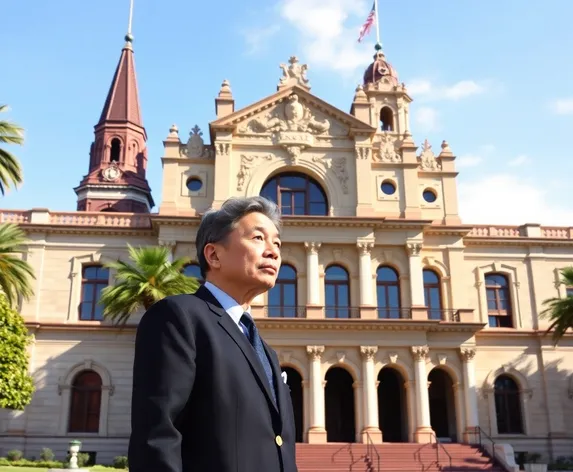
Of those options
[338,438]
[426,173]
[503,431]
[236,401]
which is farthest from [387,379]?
[236,401]

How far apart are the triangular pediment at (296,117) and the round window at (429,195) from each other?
4.89m

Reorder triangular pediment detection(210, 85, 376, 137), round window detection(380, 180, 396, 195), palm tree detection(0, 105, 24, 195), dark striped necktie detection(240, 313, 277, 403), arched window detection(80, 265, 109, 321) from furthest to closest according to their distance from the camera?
round window detection(380, 180, 396, 195) → triangular pediment detection(210, 85, 376, 137) → arched window detection(80, 265, 109, 321) → palm tree detection(0, 105, 24, 195) → dark striped necktie detection(240, 313, 277, 403)

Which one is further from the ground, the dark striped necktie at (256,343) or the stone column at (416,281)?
the stone column at (416,281)

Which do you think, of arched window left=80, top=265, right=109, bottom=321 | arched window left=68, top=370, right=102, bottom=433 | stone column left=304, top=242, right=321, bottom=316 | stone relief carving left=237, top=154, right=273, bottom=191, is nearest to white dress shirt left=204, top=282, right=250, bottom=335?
stone column left=304, top=242, right=321, bottom=316

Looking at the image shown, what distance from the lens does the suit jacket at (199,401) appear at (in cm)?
273

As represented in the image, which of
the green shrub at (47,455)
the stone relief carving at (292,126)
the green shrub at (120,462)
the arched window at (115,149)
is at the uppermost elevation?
the arched window at (115,149)

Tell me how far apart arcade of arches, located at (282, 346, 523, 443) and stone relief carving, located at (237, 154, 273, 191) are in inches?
397

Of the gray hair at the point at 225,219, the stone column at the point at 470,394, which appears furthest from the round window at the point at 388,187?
the gray hair at the point at 225,219

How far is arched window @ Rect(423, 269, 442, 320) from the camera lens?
111ft

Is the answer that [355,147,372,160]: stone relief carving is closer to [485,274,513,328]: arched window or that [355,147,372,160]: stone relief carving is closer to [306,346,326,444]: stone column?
[485,274,513,328]: arched window

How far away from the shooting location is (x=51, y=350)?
106 feet

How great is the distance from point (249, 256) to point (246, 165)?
1242 inches

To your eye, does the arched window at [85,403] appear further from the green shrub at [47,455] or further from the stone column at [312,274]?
the stone column at [312,274]

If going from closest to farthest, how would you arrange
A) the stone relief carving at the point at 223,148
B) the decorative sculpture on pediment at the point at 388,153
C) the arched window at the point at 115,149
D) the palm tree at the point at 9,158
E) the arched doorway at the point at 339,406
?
the palm tree at the point at 9,158, the arched doorway at the point at 339,406, the stone relief carving at the point at 223,148, the decorative sculpture on pediment at the point at 388,153, the arched window at the point at 115,149
